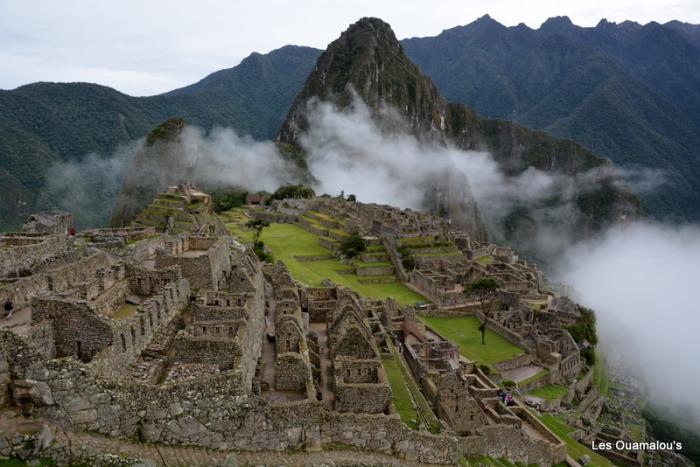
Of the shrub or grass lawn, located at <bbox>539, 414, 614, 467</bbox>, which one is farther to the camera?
the shrub

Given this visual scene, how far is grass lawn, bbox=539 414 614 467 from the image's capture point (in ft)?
95.6

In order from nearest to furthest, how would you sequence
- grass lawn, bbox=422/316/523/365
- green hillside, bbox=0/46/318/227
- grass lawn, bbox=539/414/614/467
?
grass lawn, bbox=539/414/614/467 < grass lawn, bbox=422/316/523/365 < green hillside, bbox=0/46/318/227

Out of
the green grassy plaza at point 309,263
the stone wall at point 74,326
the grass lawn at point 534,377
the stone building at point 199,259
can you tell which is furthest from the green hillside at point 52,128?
the stone wall at point 74,326

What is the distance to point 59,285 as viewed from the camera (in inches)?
661

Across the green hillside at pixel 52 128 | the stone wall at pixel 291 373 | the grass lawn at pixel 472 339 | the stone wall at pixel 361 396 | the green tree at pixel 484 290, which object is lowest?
the grass lawn at pixel 472 339

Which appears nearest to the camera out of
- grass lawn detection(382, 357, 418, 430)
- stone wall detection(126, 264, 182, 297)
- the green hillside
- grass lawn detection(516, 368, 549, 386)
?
stone wall detection(126, 264, 182, 297)

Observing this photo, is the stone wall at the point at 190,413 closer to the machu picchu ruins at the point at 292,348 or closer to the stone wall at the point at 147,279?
the machu picchu ruins at the point at 292,348

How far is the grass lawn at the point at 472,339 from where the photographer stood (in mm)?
41691

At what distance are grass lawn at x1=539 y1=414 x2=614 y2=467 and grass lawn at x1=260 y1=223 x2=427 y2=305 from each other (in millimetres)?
19622

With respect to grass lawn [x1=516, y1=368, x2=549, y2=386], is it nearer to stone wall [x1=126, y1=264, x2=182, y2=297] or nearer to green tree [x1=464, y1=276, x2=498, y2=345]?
green tree [x1=464, y1=276, x2=498, y2=345]

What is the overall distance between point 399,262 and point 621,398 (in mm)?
26530

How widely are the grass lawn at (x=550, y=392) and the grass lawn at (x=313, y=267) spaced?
50.0ft

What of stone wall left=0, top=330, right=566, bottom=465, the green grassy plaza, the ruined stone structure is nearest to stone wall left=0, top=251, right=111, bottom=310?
stone wall left=0, top=330, right=566, bottom=465

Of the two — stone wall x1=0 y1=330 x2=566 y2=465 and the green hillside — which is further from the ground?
the green hillside
